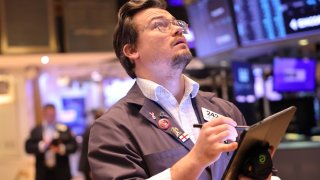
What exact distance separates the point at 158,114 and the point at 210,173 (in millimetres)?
287

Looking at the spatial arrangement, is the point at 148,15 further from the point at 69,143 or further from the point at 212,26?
A: the point at 69,143

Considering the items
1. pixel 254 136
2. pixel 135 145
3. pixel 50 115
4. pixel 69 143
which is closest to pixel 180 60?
pixel 135 145

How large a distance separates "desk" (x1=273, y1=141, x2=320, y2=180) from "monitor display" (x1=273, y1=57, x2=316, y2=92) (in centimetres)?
114

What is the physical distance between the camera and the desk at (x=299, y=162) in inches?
181

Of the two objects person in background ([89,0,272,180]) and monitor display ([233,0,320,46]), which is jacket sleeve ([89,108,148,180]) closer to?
person in background ([89,0,272,180])

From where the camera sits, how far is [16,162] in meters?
8.42

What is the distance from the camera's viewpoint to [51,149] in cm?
561

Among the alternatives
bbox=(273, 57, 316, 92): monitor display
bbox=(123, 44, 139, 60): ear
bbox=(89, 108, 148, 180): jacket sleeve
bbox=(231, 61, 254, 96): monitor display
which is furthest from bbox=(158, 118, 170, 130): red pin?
bbox=(273, 57, 316, 92): monitor display

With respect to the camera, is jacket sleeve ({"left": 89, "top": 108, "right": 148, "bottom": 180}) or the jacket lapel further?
the jacket lapel

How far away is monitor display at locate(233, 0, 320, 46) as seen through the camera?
3.82 meters

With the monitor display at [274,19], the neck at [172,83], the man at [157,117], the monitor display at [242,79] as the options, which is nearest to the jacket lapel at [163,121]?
the man at [157,117]

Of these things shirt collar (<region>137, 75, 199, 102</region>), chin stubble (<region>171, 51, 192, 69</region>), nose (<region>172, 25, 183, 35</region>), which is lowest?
shirt collar (<region>137, 75, 199, 102</region>)

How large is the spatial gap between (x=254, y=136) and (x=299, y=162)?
3.48m

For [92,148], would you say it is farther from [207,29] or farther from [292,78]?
[292,78]
